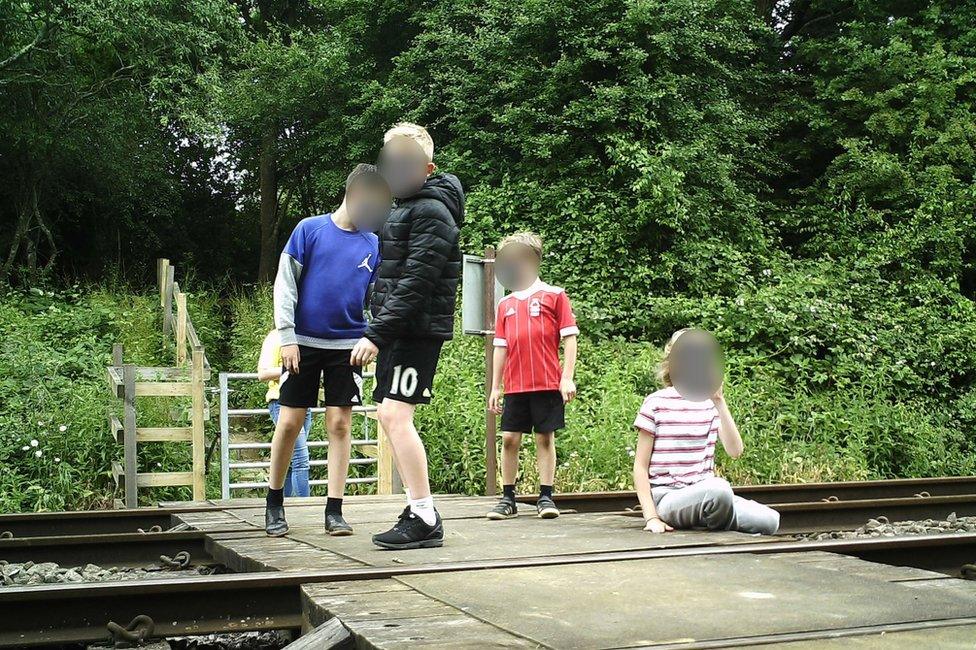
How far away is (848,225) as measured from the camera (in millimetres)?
18828

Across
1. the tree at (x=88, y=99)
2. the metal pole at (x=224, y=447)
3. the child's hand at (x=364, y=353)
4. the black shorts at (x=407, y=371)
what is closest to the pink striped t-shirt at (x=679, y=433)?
the black shorts at (x=407, y=371)

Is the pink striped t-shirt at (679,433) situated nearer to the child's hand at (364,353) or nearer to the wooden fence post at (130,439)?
the child's hand at (364,353)

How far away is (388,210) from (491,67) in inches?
584

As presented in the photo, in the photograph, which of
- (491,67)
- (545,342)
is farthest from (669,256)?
(545,342)

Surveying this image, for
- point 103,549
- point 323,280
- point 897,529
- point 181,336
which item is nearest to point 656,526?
point 323,280

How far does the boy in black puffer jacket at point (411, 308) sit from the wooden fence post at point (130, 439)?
5.19 m

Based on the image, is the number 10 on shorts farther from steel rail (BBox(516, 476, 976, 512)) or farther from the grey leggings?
steel rail (BBox(516, 476, 976, 512))

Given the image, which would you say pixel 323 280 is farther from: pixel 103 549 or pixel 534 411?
pixel 103 549

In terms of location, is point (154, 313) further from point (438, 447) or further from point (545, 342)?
point (545, 342)

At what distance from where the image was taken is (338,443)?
602cm

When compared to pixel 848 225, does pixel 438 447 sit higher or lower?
lower

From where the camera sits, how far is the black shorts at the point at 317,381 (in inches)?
230

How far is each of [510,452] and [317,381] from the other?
1.71 m

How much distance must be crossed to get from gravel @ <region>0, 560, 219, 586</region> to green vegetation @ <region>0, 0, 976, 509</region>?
495 cm
